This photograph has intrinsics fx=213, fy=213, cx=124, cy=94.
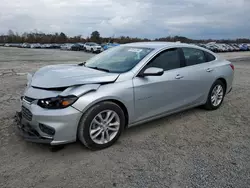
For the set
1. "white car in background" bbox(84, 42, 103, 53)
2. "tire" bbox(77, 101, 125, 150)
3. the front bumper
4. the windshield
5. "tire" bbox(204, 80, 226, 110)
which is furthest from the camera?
"white car in background" bbox(84, 42, 103, 53)

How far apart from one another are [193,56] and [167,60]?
816mm

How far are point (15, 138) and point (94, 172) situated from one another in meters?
1.55

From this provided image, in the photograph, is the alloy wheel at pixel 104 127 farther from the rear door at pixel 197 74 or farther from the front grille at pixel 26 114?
the rear door at pixel 197 74

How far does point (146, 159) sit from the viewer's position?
283 centimetres

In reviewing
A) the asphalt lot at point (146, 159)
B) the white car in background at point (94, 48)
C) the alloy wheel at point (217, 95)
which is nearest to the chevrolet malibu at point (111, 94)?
the asphalt lot at point (146, 159)

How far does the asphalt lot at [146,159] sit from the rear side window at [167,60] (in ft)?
3.55

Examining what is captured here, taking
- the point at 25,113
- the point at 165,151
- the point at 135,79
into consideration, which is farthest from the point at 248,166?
the point at 25,113

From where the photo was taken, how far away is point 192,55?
166 inches

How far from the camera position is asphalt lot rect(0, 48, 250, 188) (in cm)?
241

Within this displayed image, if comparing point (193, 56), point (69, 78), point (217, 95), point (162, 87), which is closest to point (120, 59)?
point (162, 87)

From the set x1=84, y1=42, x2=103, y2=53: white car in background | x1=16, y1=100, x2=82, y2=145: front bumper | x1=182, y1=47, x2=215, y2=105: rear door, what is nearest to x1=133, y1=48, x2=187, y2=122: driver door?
x1=182, y1=47, x2=215, y2=105: rear door

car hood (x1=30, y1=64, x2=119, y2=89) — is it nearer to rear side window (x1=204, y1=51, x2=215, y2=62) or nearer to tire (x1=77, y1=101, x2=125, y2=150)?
tire (x1=77, y1=101, x2=125, y2=150)

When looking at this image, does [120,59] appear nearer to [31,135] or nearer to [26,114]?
[26,114]

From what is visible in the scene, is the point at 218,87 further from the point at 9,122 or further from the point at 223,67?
the point at 9,122
